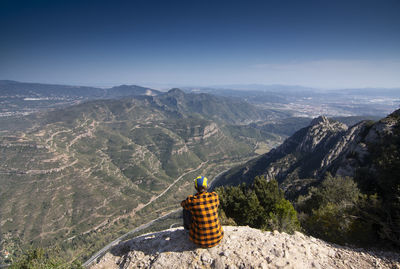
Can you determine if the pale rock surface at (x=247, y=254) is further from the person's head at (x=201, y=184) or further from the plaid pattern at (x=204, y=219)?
the person's head at (x=201, y=184)

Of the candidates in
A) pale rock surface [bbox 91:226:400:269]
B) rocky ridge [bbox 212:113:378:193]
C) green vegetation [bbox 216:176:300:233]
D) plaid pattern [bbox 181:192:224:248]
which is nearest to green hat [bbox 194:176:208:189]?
plaid pattern [bbox 181:192:224:248]

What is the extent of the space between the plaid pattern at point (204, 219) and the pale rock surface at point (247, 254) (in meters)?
0.62

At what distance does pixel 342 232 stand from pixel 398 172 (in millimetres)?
9601

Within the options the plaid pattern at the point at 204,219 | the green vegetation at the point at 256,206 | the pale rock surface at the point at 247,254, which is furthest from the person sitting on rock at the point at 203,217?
the green vegetation at the point at 256,206

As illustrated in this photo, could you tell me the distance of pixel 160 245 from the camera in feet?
39.5

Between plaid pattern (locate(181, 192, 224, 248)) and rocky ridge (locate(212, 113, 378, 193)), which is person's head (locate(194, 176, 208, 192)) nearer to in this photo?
plaid pattern (locate(181, 192, 224, 248))

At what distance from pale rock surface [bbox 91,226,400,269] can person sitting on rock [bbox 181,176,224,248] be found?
0.63m

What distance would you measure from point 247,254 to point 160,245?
220 inches

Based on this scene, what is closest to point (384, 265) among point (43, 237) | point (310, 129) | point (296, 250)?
point (296, 250)

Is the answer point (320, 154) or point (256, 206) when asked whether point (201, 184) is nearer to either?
point (256, 206)

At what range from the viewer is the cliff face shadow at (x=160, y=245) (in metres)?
11.1

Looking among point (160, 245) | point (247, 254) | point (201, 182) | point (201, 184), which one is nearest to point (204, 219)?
point (201, 184)

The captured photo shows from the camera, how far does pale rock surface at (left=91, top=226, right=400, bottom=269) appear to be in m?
9.61

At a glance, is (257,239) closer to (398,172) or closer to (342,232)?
(342,232)
